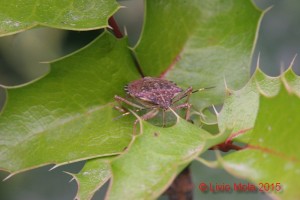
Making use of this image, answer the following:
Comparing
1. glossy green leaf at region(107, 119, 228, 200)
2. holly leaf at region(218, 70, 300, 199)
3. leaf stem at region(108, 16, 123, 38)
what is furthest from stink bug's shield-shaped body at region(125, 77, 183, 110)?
holly leaf at region(218, 70, 300, 199)

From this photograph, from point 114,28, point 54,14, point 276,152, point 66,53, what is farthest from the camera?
point 66,53

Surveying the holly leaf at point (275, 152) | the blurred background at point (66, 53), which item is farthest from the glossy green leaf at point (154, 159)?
the blurred background at point (66, 53)

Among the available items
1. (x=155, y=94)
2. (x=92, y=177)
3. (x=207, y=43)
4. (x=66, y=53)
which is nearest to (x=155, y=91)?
(x=155, y=94)

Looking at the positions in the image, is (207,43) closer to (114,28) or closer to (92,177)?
(114,28)

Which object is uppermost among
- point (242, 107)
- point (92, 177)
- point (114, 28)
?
point (114, 28)

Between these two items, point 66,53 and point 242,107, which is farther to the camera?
point 66,53

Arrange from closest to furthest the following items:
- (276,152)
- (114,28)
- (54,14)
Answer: (276,152), (54,14), (114,28)

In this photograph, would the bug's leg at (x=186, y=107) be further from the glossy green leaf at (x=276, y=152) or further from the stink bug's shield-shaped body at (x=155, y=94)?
the glossy green leaf at (x=276, y=152)
